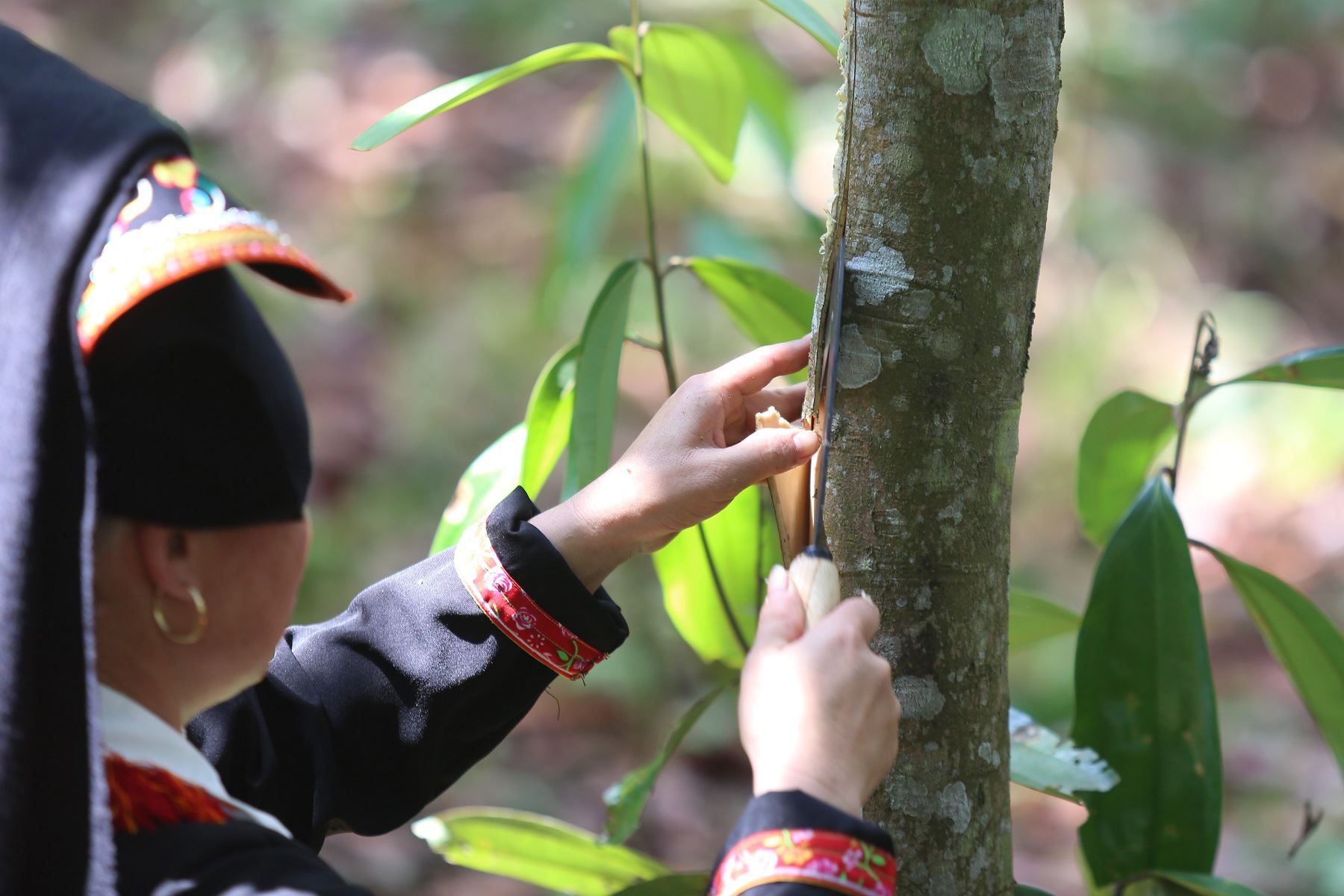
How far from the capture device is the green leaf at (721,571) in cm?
105

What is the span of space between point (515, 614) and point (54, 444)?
1.31ft

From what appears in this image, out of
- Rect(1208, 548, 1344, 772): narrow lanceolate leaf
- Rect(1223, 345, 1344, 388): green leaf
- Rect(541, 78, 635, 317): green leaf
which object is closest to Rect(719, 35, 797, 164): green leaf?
Rect(541, 78, 635, 317): green leaf

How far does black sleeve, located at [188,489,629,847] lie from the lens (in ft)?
2.83

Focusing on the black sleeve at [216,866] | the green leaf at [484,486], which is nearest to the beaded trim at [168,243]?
the black sleeve at [216,866]

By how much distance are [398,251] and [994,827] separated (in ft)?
10.3

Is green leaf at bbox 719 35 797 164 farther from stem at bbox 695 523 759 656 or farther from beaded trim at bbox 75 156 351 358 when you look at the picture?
beaded trim at bbox 75 156 351 358

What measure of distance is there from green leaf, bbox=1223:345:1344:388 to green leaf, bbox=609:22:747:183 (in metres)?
0.49

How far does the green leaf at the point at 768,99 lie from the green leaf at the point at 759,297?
26 cm

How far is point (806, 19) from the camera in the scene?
35.0 inches

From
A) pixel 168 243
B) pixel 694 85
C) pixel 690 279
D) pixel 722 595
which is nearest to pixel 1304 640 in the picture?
pixel 722 595

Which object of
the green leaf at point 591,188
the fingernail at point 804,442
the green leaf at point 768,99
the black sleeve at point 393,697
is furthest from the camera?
the green leaf at point 591,188

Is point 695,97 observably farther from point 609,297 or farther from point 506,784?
point 506,784

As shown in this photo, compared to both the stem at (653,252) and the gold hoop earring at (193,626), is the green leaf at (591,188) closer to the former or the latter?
the stem at (653,252)

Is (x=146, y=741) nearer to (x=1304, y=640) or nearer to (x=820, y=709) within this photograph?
(x=820, y=709)
